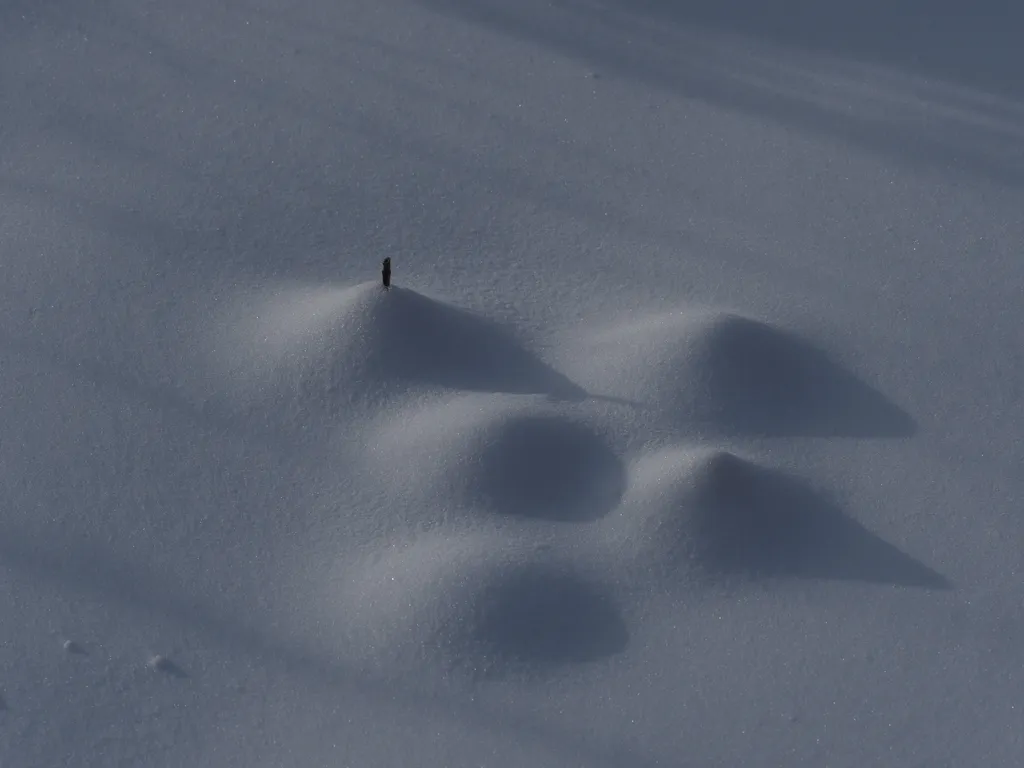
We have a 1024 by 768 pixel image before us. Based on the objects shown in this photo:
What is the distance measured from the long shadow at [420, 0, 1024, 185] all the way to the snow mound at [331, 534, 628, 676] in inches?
80.1

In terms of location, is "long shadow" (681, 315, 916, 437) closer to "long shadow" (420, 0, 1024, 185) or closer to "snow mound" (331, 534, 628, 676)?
"snow mound" (331, 534, 628, 676)

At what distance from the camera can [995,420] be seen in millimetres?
3166

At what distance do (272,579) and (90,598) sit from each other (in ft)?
1.30

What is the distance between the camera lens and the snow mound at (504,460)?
2889 mm

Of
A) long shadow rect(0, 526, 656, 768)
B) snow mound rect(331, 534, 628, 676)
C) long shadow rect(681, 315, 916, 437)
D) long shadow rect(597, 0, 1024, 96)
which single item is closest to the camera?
long shadow rect(0, 526, 656, 768)

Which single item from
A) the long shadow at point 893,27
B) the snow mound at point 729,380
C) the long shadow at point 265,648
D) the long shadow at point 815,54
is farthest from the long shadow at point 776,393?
the long shadow at point 893,27

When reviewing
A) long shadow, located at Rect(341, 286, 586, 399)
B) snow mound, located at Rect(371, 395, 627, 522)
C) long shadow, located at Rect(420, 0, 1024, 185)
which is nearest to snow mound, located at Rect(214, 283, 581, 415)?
long shadow, located at Rect(341, 286, 586, 399)

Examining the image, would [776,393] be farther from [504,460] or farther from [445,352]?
[445,352]

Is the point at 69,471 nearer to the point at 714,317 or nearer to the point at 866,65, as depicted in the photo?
the point at 714,317

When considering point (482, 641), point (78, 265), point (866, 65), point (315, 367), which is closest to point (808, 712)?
point (482, 641)

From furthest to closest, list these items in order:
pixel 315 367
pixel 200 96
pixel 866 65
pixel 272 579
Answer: pixel 866 65, pixel 200 96, pixel 315 367, pixel 272 579

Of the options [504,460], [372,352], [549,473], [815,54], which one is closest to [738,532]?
[549,473]

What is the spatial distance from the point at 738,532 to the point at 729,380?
0.49 m

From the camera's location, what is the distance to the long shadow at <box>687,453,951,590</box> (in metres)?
2.78
